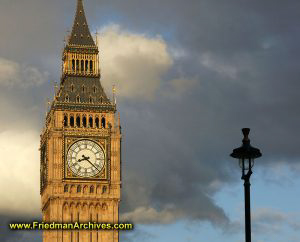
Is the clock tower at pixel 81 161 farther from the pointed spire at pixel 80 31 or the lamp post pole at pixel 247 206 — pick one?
the lamp post pole at pixel 247 206

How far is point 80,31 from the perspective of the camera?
14450 centimetres

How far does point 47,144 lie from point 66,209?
30.2ft

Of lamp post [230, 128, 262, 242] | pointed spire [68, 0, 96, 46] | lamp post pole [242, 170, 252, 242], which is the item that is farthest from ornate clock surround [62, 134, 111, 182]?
lamp post pole [242, 170, 252, 242]

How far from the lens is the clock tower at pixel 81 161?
13562 centimetres

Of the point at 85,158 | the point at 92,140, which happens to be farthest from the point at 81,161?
the point at 92,140

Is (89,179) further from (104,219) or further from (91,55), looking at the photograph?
(91,55)

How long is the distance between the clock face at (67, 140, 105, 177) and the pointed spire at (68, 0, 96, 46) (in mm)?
15245

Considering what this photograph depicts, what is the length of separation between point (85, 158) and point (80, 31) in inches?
781

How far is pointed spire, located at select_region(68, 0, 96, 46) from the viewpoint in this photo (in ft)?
469

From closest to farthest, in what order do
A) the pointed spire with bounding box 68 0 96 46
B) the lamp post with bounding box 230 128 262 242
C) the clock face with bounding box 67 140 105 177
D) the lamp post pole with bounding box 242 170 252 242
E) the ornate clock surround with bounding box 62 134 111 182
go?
the lamp post pole with bounding box 242 170 252 242 → the lamp post with bounding box 230 128 262 242 → the ornate clock surround with bounding box 62 134 111 182 → the clock face with bounding box 67 140 105 177 → the pointed spire with bounding box 68 0 96 46

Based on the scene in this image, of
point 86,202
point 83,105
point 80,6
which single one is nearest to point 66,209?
point 86,202

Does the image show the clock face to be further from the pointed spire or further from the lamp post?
the lamp post

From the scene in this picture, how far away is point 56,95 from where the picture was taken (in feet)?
459

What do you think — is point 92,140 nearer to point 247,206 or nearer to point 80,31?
point 80,31
